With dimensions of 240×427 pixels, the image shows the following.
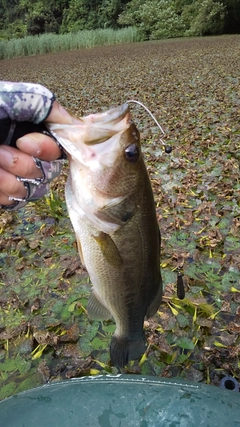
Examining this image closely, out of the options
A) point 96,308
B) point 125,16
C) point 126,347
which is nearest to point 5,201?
point 96,308

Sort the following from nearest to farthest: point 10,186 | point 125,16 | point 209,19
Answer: point 10,186 < point 209,19 < point 125,16

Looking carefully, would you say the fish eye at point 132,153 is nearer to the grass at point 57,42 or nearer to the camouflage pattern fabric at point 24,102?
the camouflage pattern fabric at point 24,102

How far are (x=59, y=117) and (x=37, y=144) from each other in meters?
0.11

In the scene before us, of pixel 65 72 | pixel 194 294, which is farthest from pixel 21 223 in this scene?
pixel 65 72

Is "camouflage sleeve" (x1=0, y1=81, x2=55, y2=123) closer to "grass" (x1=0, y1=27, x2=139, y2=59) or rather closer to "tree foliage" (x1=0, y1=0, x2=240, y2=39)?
"grass" (x1=0, y1=27, x2=139, y2=59)

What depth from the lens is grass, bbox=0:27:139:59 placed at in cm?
2125

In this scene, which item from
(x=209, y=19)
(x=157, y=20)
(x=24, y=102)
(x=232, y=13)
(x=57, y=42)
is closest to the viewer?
(x=24, y=102)

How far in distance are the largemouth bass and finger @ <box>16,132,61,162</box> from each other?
4cm

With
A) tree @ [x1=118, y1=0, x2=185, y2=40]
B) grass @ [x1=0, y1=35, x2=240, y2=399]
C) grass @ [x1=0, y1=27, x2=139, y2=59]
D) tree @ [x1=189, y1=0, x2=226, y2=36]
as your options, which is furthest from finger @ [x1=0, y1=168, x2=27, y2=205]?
tree @ [x1=118, y1=0, x2=185, y2=40]

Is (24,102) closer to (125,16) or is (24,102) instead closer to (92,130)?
(92,130)

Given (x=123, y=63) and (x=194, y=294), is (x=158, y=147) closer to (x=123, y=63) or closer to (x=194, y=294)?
(x=194, y=294)

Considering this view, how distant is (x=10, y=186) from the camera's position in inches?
54.9

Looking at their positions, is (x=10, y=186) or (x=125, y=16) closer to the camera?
(x=10, y=186)

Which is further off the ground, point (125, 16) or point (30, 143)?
point (30, 143)
